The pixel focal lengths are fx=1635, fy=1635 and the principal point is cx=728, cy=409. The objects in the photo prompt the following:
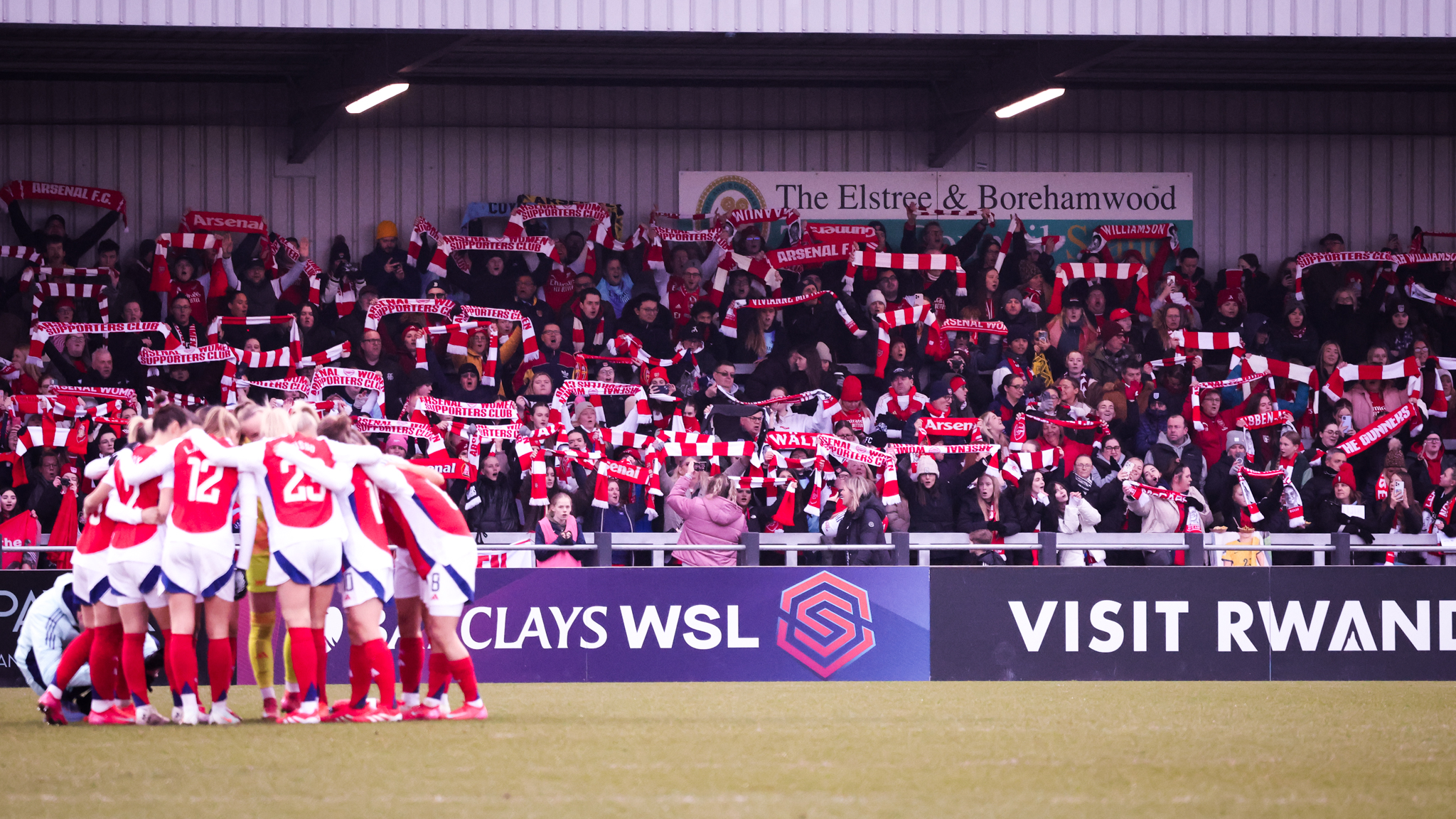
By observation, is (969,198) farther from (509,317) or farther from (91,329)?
(91,329)

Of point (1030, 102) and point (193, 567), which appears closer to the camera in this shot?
point (193, 567)

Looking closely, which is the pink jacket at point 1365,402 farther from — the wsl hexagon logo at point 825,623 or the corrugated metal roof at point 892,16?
the wsl hexagon logo at point 825,623

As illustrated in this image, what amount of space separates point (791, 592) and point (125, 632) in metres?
5.92

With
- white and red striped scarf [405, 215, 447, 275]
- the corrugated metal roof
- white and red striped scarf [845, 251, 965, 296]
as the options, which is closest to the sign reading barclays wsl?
white and red striped scarf [845, 251, 965, 296]

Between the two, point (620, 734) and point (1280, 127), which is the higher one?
point (1280, 127)

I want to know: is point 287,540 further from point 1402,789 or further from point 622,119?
point 622,119

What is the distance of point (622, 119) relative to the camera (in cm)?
1997

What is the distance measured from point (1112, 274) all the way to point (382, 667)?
1305 centimetres

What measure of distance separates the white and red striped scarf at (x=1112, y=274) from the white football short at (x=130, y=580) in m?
12.7

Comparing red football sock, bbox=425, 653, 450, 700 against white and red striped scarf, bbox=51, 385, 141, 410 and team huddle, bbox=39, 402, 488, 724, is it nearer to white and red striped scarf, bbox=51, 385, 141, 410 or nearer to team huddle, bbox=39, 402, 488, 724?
team huddle, bbox=39, 402, 488, 724

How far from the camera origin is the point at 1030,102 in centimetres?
1758

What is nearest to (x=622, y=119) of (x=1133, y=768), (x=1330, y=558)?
(x=1330, y=558)

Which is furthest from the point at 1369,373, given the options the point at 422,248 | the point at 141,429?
the point at 141,429

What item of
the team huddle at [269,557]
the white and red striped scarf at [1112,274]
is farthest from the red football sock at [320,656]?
the white and red striped scarf at [1112,274]
